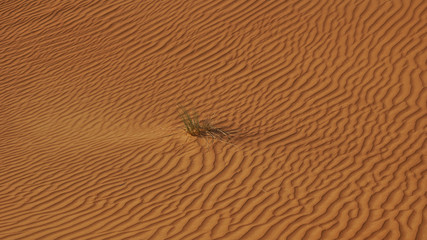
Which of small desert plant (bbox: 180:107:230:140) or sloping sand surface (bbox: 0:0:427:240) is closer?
sloping sand surface (bbox: 0:0:427:240)

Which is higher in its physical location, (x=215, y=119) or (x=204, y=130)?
(x=215, y=119)

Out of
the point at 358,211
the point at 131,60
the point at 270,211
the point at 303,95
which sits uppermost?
the point at 131,60

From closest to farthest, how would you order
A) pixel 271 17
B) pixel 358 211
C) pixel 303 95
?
pixel 358 211 → pixel 303 95 → pixel 271 17

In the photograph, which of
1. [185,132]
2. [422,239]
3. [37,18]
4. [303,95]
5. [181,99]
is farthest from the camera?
[37,18]

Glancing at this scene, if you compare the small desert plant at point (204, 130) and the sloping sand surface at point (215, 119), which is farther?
the small desert plant at point (204, 130)

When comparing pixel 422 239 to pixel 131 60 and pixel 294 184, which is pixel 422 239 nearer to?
pixel 294 184

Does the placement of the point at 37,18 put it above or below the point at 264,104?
above

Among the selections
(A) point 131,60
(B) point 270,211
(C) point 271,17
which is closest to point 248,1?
(C) point 271,17

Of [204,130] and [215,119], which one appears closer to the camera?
[204,130]
